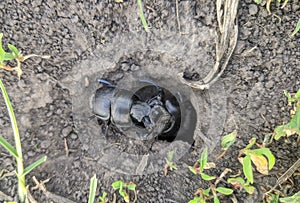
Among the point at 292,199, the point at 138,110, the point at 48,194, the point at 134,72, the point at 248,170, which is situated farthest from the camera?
the point at 138,110

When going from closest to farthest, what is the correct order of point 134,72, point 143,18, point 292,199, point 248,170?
point 248,170 < point 292,199 < point 143,18 < point 134,72

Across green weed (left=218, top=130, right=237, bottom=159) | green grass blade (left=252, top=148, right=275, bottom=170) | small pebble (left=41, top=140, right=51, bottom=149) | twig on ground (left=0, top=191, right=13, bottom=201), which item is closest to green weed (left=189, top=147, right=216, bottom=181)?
green weed (left=218, top=130, right=237, bottom=159)

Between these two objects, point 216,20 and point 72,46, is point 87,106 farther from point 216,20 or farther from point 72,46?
point 216,20

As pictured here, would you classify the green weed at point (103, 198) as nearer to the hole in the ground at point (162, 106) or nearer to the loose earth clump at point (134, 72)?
the loose earth clump at point (134, 72)

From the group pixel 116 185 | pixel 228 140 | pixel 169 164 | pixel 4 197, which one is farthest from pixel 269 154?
pixel 4 197

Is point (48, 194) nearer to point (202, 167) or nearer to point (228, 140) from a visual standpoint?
point (202, 167)

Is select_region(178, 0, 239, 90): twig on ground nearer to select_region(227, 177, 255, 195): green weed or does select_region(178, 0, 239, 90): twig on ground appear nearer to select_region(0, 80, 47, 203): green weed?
select_region(227, 177, 255, 195): green weed
